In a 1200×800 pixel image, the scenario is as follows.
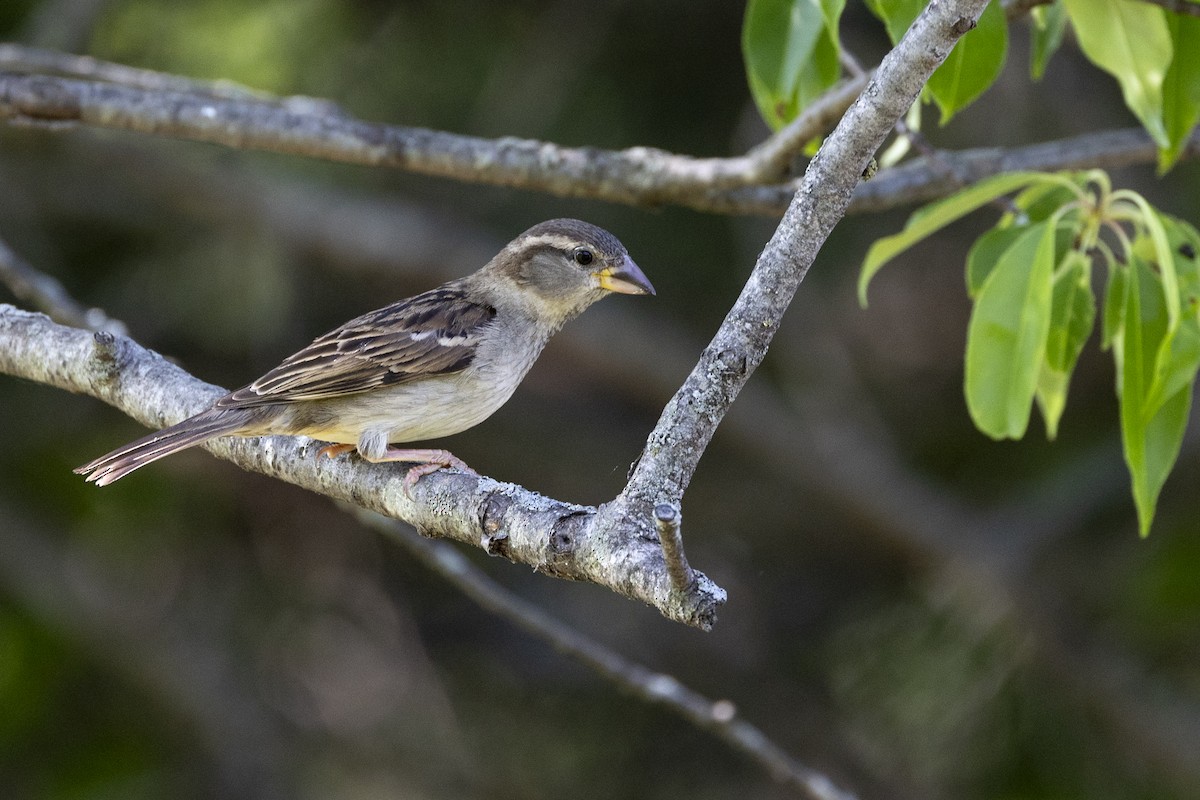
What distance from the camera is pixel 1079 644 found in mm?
7301

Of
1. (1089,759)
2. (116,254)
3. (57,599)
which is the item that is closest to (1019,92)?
(1089,759)

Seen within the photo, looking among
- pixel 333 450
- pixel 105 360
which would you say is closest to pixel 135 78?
pixel 105 360

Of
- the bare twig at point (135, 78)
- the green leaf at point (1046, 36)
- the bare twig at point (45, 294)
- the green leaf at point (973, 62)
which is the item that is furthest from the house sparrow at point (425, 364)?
the green leaf at point (973, 62)

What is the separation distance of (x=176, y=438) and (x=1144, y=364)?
276cm

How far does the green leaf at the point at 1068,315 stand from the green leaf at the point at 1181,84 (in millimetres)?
444

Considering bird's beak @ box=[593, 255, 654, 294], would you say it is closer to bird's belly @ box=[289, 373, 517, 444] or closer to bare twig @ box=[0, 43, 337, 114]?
bird's belly @ box=[289, 373, 517, 444]

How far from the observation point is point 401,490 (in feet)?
12.2

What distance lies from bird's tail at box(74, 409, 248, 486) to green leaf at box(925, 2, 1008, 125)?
2.27 metres

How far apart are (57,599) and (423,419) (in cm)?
374

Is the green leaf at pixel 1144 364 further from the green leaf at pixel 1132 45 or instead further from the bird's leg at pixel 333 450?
the bird's leg at pixel 333 450

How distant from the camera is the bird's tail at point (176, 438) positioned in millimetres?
4145

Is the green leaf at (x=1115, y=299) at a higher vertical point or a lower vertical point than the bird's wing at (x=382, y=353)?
lower

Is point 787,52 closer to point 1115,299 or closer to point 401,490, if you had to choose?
point 1115,299

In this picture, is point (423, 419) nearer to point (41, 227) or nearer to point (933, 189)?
point (933, 189)
